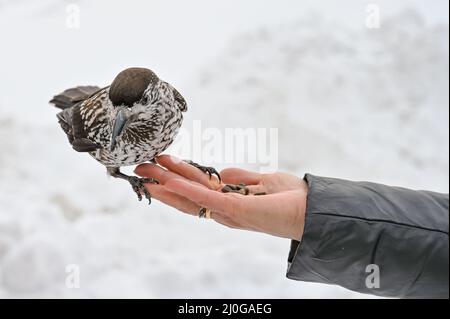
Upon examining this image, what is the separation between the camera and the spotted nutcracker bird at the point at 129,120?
2289 millimetres

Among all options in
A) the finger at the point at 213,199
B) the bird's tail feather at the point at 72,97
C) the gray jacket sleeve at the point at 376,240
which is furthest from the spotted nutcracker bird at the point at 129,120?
the gray jacket sleeve at the point at 376,240

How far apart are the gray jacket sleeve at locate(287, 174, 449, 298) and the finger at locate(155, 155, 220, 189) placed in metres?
0.73

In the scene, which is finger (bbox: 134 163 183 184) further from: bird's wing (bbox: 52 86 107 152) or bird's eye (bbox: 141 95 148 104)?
bird's eye (bbox: 141 95 148 104)

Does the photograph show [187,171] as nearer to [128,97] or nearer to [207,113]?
[128,97]

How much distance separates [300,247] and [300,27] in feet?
10.6

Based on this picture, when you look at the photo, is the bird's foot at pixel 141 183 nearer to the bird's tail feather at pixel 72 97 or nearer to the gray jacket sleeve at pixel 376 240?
the bird's tail feather at pixel 72 97

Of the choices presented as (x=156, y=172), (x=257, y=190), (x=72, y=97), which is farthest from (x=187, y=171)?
(x=72, y=97)

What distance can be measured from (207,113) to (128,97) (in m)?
2.14

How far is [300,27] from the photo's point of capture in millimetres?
4965

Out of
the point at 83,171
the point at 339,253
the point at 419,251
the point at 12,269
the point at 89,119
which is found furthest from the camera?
the point at 83,171

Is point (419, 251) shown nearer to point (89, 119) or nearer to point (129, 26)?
point (89, 119)

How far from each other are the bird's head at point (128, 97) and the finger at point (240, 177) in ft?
2.33

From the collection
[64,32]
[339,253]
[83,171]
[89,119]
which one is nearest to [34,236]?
[83,171]

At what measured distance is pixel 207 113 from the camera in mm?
4398
